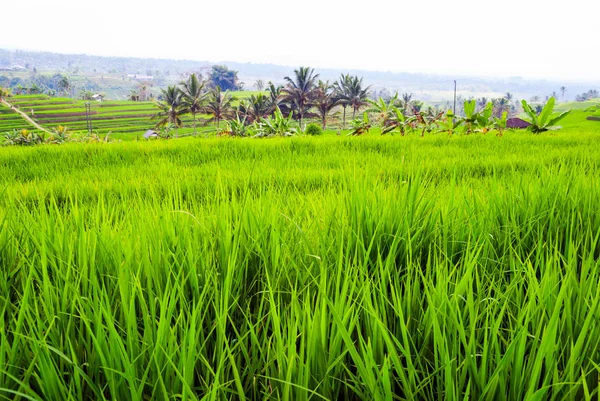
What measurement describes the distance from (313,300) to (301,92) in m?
47.3

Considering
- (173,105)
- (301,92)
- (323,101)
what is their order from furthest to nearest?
1. (323,101)
2. (301,92)
3. (173,105)

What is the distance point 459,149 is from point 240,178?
1776mm

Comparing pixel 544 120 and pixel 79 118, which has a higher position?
pixel 79 118

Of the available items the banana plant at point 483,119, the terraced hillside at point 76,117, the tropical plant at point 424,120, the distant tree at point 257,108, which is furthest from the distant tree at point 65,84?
the banana plant at point 483,119

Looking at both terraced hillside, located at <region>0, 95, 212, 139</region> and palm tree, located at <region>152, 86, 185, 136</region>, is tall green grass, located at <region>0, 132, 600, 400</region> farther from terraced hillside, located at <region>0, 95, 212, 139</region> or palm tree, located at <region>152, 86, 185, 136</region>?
terraced hillside, located at <region>0, 95, 212, 139</region>

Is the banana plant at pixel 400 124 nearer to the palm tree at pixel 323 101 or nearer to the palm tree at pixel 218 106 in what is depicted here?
the palm tree at pixel 218 106

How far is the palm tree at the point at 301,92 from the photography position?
46344 millimetres

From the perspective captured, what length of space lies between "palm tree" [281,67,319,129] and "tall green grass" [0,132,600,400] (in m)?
45.8

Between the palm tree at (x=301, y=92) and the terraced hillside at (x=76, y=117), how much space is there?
1841 centimetres

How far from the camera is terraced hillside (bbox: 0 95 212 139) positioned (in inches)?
2254

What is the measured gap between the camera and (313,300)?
714mm

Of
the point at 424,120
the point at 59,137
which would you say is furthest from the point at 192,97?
the point at 424,120

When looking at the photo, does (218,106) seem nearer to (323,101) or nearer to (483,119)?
(323,101)

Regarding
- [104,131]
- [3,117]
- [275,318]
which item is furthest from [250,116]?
[275,318]
